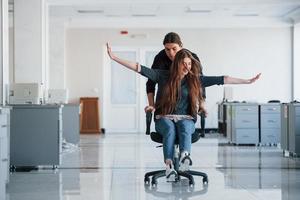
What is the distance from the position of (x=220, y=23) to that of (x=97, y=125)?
4.39 meters

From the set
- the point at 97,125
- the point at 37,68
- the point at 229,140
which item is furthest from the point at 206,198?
the point at 97,125

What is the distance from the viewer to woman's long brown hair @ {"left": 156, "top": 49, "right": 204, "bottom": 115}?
5.52 metres

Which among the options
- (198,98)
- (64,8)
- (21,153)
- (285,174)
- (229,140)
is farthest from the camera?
(64,8)

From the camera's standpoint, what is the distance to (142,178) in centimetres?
638

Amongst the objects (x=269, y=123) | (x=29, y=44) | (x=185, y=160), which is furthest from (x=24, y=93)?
(x=269, y=123)

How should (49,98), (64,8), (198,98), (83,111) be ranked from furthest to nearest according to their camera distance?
(83,111), (64,8), (49,98), (198,98)

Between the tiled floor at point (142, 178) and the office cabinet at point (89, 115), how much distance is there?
20.2ft

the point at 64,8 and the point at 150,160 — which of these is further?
the point at 64,8

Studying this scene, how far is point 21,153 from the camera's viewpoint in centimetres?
723

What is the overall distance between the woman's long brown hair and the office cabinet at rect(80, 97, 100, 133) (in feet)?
35.0

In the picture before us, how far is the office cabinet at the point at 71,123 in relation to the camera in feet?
34.8

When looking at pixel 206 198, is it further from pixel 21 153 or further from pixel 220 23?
pixel 220 23

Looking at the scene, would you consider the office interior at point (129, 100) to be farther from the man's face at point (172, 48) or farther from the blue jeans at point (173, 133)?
the man's face at point (172, 48)

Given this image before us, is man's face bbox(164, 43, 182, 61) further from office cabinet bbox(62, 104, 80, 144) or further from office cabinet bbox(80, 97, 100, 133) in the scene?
office cabinet bbox(80, 97, 100, 133)
